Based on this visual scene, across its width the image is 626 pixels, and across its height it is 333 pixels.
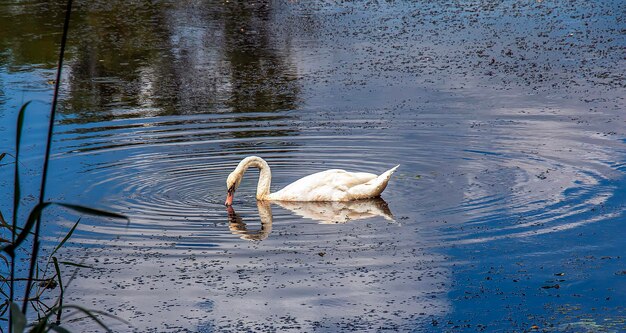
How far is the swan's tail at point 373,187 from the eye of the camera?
10398mm

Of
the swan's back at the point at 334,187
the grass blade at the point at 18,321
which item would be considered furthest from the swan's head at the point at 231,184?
the grass blade at the point at 18,321

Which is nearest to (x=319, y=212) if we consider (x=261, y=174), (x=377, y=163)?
(x=261, y=174)

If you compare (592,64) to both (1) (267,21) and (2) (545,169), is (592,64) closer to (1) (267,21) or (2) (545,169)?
(2) (545,169)

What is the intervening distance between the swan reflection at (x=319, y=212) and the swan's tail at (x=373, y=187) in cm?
7

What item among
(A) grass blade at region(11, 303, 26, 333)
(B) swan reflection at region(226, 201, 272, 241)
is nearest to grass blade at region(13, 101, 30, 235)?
(A) grass blade at region(11, 303, 26, 333)

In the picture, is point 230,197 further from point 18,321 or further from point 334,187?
point 18,321

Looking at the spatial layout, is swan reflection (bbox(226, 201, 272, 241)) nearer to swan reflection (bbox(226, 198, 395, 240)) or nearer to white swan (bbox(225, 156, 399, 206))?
swan reflection (bbox(226, 198, 395, 240))

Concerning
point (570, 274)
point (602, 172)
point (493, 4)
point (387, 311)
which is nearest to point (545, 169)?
point (602, 172)

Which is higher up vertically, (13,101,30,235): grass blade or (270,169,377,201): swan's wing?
(13,101,30,235): grass blade

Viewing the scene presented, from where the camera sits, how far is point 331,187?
1053 cm

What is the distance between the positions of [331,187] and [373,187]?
0.42 metres

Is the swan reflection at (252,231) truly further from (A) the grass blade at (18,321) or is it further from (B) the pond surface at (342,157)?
(A) the grass blade at (18,321)

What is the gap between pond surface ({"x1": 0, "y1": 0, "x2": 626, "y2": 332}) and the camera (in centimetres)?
742

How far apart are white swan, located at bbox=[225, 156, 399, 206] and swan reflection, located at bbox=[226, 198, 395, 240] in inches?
2.5
